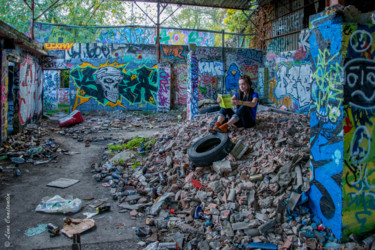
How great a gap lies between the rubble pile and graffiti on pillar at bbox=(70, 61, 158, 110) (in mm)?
9529

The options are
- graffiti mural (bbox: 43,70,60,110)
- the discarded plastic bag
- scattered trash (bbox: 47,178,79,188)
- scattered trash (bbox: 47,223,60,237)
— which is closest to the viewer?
scattered trash (bbox: 47,223,60,237)

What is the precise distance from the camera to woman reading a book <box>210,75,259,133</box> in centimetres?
577

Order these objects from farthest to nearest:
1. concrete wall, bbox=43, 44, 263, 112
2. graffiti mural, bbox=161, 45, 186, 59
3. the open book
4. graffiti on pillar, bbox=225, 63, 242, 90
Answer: graffiti on pillar, bbox=225, 63, 242, 90
graffiti mural, bbox=161, 45, 186, 59
concrete wall, bbox=43, 44, 263, 112
the open book

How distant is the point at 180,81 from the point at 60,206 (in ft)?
40.1

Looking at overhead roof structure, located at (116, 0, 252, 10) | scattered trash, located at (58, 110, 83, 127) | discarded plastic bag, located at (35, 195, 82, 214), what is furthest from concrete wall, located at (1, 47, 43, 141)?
overhead roof structure, located at (116, 0, 252, 10)

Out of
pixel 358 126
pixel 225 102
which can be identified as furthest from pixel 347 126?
pixel 225 102

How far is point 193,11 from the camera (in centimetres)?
3250

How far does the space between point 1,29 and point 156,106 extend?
30.1 feet

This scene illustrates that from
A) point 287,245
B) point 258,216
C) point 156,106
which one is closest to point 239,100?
point 258,216

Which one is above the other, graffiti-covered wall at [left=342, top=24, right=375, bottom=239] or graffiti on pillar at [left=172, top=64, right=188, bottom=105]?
graffiti on pillar at [left=172, top=64, right=188, bottom=105]

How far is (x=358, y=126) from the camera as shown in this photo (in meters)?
3.20

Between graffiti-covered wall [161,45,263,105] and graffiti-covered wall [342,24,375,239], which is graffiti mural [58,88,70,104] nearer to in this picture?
graffiti-covered wall [161,45,263,105]

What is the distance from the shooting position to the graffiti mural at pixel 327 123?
3.19 metres

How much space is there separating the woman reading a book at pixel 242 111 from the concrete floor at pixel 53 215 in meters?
2.64
